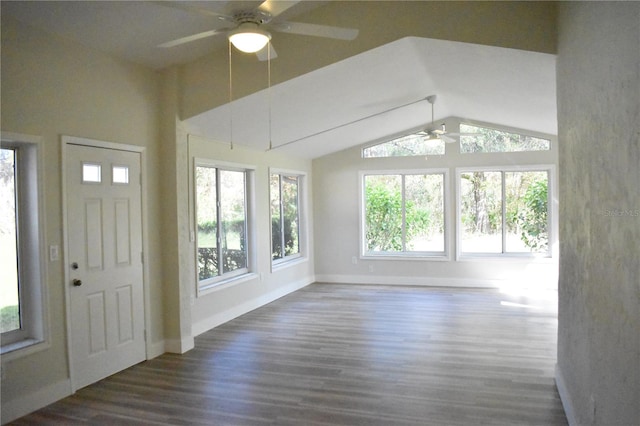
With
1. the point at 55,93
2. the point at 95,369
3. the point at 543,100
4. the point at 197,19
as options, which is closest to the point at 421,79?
the point at 543,100

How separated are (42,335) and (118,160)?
1.63m

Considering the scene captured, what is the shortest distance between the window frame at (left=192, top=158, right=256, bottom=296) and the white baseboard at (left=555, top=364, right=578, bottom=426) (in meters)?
3.83

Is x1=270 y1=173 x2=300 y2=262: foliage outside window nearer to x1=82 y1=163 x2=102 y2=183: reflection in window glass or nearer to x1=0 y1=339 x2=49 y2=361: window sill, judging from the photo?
x1=82 y1=163 x2=102 y2=183: reflection in window glass

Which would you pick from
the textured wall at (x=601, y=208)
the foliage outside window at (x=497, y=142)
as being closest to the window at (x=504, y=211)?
the foliage outside window at (x=497, y=142)

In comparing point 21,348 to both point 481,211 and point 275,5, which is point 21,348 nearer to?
point 275,5

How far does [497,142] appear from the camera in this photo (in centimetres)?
813

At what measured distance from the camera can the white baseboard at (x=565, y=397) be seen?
308 cm

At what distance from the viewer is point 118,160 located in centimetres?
436

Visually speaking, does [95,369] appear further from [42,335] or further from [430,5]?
[430,5]

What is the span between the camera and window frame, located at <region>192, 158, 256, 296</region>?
216 inches

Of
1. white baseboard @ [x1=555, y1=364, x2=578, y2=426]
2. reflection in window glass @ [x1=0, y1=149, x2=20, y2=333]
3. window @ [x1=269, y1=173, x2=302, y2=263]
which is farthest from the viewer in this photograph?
window @ [x1=269, y1=173, x2=302, y2=263]

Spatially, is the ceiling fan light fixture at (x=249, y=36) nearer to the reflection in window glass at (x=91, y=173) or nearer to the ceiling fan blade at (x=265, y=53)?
the ceiling fan blade at (x=265, y=53)

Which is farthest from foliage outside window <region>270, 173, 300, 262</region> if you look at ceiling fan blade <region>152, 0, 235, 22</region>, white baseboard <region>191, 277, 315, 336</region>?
ceiling fan blade <region>152, 0, 235, 22</region>

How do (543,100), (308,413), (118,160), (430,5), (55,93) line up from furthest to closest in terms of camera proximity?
(543,100) → (118,160) → (430,5) → (55,93) → (308,413)
